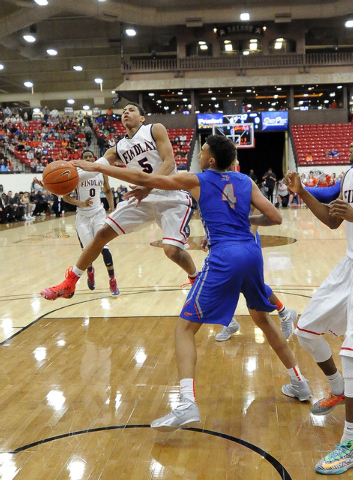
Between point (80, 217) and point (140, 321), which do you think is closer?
point (140, 321)

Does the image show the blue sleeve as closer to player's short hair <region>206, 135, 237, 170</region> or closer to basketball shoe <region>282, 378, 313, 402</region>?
player's short hair <region>206, 135, 237, 170</region>

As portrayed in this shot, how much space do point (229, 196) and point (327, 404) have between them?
4.62 ft

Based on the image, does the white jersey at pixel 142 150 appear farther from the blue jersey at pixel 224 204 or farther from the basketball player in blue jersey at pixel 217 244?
the blue jersey at pixel 224 204

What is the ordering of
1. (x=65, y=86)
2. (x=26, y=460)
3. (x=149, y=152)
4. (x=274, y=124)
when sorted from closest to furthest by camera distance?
(x=26, y=460), (x=149, y=152), (x=274, y=124), (x=65, y=86)

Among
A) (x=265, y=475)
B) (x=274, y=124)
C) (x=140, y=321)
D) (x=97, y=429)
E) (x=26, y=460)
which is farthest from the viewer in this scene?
(x=274, y=124)

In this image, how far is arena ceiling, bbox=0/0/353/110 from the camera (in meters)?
25.9

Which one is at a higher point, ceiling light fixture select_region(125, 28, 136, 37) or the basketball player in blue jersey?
ceiling light fixture select_region(125, 28, 136, 37)

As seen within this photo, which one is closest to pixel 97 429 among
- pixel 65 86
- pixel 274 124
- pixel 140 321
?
pixel 140 321

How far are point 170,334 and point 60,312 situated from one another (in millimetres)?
1610

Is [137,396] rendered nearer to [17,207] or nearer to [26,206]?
[17,207]

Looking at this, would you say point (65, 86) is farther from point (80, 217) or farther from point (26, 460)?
point (26, 460)

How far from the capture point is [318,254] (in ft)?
30.9

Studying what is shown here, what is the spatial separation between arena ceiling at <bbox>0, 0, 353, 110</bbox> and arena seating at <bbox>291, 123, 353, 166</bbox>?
Result: 601 centimetres

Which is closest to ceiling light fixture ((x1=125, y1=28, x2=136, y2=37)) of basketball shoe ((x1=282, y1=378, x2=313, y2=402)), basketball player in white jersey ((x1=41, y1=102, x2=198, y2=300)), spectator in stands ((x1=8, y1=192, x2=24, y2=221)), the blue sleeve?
spectator in stands ((x1=8, y1=192, x2=24, y2=221))
